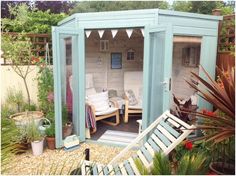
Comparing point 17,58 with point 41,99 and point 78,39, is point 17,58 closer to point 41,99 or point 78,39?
point 41,99

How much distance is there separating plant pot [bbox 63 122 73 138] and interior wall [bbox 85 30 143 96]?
7.38 ft

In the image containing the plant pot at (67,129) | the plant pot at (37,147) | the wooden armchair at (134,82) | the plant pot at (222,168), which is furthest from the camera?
the wooden armchair at (134,82)

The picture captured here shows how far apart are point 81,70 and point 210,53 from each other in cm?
248

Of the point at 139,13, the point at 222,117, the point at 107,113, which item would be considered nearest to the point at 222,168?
the point at 222,117

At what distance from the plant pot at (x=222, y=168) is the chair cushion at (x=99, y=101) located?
3088 mm

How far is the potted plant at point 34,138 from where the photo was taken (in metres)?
4.16

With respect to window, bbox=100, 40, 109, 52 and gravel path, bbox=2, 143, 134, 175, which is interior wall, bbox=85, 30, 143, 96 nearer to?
window, bbox=100, 40, 109, 52

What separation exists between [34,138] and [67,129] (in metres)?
0.66

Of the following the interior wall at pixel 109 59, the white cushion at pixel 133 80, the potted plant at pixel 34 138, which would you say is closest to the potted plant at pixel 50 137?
the potted plant at pixel 34 138

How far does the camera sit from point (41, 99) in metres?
5.11

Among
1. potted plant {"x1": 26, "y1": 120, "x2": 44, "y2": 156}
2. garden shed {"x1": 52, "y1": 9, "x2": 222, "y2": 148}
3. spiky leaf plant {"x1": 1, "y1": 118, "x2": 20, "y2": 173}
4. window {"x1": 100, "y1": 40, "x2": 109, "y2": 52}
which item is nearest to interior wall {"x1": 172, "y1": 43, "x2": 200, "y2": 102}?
garden shed {"x1": 52, "y1": 9, "x2": 222, "y2": 148}

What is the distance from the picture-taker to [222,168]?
262 centimetres

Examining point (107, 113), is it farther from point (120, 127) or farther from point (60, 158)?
point (60, 158)

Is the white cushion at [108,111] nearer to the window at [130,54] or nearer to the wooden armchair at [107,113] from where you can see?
the wooden armchair at [107,113]
